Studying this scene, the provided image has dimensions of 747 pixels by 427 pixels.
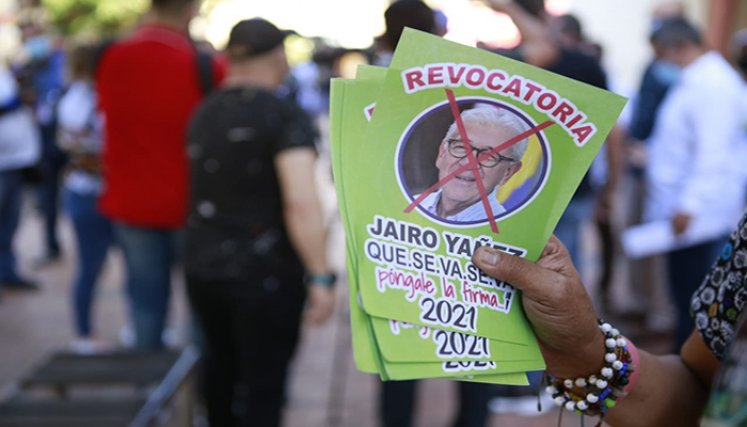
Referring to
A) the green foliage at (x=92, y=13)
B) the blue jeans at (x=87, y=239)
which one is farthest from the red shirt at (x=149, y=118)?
the green foliage at (x=92, y=13)

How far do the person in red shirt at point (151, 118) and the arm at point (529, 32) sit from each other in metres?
1.29

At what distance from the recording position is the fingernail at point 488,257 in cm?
121

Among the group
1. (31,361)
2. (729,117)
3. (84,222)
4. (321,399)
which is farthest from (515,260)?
(31,361)

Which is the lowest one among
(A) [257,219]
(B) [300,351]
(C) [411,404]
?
(B) [300,351]

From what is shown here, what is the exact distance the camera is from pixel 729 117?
4.10 meters

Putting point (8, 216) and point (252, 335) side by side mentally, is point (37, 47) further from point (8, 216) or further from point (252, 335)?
point (252, 335)

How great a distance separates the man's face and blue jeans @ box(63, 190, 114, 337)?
406cm

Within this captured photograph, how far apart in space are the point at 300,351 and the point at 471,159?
14.9ft

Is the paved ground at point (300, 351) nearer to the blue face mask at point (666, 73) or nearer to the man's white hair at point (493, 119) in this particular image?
the blue face mask at point (666, 73)

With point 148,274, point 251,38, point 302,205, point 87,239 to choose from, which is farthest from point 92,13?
point 302,205

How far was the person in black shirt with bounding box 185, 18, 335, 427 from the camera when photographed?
9.89 feet

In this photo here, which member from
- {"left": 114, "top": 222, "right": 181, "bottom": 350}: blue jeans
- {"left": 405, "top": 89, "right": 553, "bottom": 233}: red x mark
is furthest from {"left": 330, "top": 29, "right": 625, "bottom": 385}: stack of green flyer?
{"left": 114, "top": 222, "right": 181, "bottom": 350}: blue jeans

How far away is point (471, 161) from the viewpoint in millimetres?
1184

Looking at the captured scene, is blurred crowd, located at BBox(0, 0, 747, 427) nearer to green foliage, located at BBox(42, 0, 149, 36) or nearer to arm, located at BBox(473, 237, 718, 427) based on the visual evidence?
arm, located at BBox(473, 237, 718, 427)
